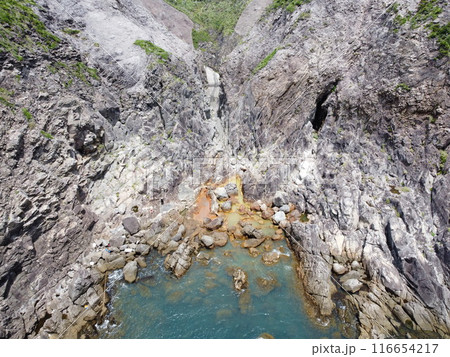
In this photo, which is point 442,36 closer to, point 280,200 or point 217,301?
point 280,200

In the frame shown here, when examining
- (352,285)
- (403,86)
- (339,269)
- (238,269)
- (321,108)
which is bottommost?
(238,269)

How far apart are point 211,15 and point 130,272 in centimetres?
5136

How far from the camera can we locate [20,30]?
20312 mm

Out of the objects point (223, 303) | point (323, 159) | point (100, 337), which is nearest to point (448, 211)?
point (323, 159)

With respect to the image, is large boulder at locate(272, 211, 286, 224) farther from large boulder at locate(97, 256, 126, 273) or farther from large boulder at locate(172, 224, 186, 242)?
large boulder at locate(97, 256, 126, 273)

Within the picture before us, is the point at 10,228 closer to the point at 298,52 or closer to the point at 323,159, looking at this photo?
the point at 323,159

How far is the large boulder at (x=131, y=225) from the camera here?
21.2m

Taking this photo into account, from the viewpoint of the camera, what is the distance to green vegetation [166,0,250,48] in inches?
1670

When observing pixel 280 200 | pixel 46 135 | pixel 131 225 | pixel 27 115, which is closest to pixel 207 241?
pixel 131 225

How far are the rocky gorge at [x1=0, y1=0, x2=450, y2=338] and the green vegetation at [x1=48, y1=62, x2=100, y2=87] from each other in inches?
6.1

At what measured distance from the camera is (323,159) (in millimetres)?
24922

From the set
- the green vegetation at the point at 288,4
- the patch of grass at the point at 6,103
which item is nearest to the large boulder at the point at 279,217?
the patch of grass at the point at 6,103

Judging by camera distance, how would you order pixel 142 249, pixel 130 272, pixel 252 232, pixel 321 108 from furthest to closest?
pixel 321 108, pixel 252 232, pixel 142 249, pixel 130 272

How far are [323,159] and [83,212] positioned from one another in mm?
24707
